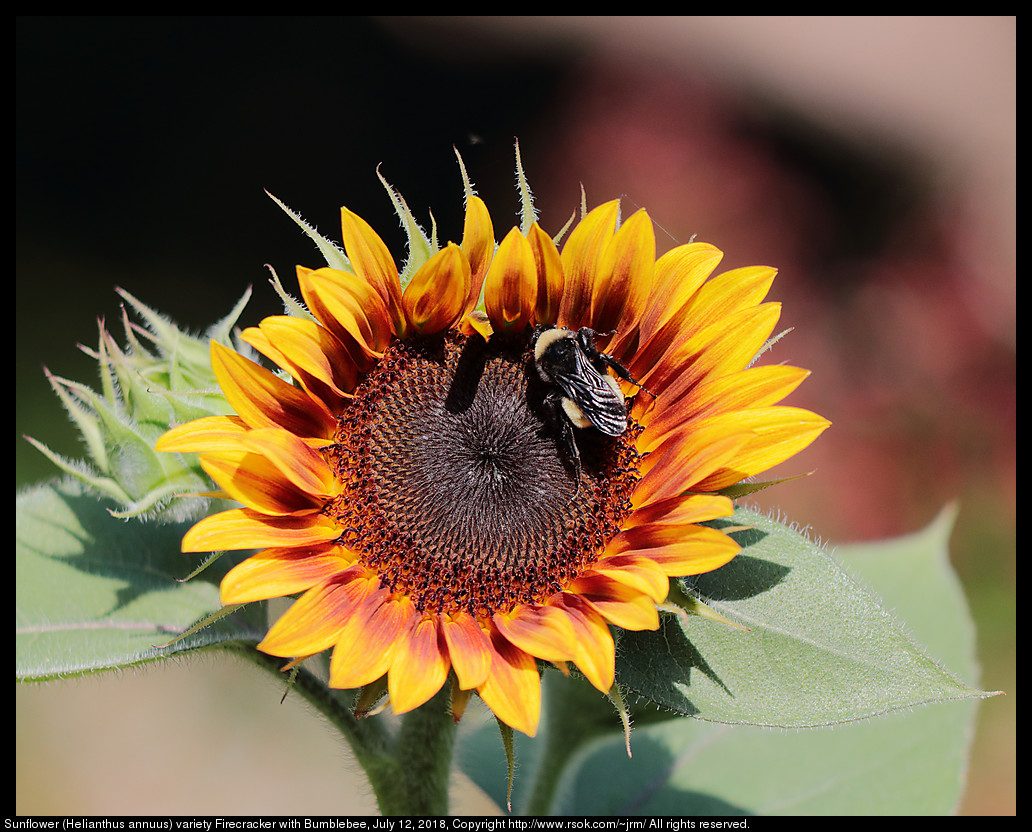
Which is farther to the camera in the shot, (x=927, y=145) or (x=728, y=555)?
(x=927, y=145)

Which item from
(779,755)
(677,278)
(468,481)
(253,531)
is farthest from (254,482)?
(779,755)

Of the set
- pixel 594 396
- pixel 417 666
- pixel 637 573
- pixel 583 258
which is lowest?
pixel 417 666

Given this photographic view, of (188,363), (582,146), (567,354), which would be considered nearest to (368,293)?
(567,354)

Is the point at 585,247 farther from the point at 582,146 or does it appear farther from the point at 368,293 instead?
the point at 582,146

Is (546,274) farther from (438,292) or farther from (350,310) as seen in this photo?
(350,310)

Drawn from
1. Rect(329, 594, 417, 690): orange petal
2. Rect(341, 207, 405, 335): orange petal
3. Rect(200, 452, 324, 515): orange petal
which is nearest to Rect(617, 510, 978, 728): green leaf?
Rect(329, 594, 417, 690): orange petal

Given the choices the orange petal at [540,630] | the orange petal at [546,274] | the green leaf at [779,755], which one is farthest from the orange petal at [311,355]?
the green leaf at [779,755]

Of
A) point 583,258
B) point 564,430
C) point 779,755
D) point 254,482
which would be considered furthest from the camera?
point 779,755
